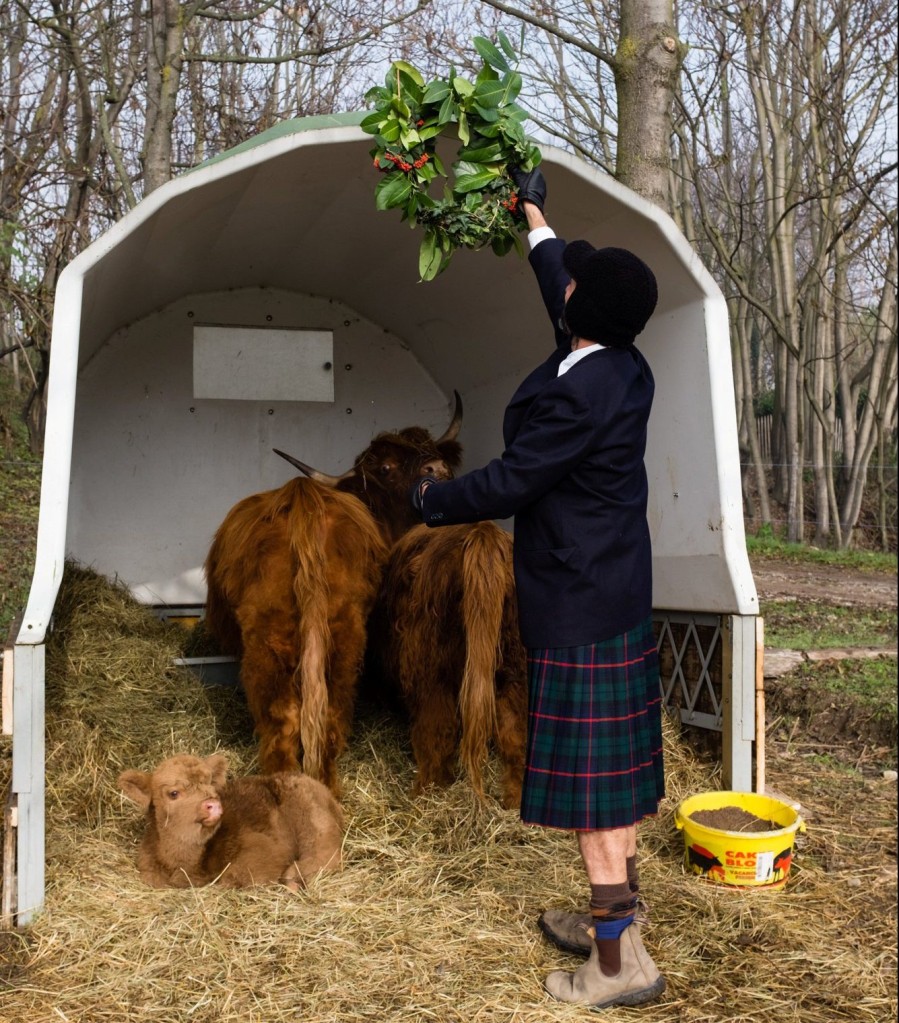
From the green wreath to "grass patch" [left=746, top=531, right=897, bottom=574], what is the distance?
938 cm

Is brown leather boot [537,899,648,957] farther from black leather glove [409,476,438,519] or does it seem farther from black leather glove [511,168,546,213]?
black leather glove [511,168,546,213]

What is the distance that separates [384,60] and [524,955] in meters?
10.8

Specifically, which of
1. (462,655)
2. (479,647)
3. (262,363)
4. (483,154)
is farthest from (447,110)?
(262,363)

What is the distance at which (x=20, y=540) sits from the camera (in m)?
10.2

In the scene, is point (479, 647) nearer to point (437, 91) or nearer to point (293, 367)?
point (437, 91)

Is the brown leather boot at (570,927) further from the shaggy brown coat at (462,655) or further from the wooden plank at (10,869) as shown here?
the wooden plank at (10,869)

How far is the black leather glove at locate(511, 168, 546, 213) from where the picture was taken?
12.4ft

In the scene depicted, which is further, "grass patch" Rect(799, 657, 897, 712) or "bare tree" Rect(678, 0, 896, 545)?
"bare tree" Rect(678, 0, 896, 545)

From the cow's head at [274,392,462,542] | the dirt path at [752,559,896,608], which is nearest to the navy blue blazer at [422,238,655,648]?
the cow's head at [274,392,462,542]

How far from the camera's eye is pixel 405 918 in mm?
3459

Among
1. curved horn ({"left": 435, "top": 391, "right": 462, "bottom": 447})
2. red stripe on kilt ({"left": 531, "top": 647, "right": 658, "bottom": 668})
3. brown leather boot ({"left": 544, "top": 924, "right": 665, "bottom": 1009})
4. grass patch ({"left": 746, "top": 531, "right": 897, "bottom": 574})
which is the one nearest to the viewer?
brown leather boot ({"left": 544, "top": 924, "right": 665, "bottom": 1009})

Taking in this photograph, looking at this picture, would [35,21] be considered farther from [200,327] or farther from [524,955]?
[524,955]

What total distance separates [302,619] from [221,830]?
868 millimetres

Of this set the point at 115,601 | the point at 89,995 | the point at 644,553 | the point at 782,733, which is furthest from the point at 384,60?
the point at 89,995
